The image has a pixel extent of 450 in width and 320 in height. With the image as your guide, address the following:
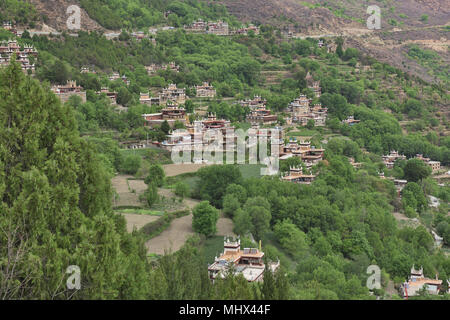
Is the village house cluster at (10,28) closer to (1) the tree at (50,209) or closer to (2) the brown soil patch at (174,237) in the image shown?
(2) the brown soil patch at (174,237)

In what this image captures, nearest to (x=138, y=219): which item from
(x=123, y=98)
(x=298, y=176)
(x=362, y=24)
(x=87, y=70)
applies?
(x=298, y=176)

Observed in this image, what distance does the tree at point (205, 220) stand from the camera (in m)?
16.6

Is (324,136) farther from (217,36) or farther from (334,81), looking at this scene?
(217,36)

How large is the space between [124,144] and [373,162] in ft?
35.7

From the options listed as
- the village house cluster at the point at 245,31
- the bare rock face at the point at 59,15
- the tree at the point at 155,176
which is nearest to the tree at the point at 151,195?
the tree at the point at 155,176

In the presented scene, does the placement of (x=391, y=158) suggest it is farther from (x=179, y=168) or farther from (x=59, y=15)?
(x=59, y=15)

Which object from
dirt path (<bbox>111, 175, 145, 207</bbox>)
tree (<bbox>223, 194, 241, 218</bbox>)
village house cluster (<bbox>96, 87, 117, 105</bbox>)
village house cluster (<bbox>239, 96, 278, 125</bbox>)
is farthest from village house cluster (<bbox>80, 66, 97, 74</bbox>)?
tree (<bbox>223, 194, 241, 218</bbox>)

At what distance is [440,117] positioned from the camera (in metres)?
39.3

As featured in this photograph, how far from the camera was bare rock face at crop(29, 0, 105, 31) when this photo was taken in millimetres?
38438

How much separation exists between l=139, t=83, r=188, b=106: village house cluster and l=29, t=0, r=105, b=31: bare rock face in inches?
370

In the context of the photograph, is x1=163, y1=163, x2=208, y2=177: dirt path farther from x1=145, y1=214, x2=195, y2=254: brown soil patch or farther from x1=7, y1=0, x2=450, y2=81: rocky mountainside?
x1=7, y1=0, x2=450, y2=81: rocky mountainside

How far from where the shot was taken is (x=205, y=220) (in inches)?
656

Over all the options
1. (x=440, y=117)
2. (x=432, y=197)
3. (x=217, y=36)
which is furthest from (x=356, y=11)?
(x=432, y=197)

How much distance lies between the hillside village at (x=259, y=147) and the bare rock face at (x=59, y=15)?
1680 mm
